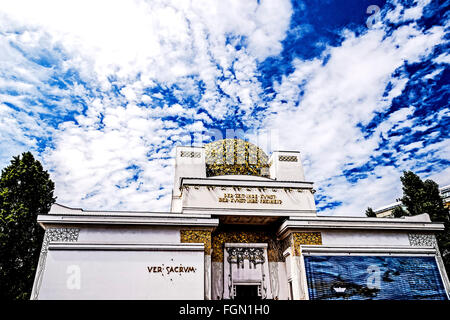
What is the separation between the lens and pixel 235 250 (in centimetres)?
1116

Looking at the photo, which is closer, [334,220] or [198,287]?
[198,287]

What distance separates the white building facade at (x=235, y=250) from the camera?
9188 mm

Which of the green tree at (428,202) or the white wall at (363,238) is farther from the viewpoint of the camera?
the green tree at (428,202)

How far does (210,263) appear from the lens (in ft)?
32.7

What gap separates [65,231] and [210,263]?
16.5 ft

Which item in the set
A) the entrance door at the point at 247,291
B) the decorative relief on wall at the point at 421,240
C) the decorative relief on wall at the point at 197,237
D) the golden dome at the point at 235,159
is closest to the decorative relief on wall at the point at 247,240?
the decorative relief on wall at the point at 197,237

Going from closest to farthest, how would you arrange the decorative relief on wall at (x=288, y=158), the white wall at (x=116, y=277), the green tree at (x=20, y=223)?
the white wall at (x=116, y=277) → the green tree at (x=20, y=223) → the decorative relief on wall at (x=288, y=158)

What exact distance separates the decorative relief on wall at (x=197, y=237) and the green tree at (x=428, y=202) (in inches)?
521

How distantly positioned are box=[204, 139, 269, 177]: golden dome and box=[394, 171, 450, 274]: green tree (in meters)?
9.79

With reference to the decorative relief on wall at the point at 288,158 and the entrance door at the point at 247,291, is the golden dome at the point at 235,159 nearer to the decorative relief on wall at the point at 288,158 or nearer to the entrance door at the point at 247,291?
the decorative relief on wall at the point at 288,158

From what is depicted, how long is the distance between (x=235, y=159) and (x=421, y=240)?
322 inches
